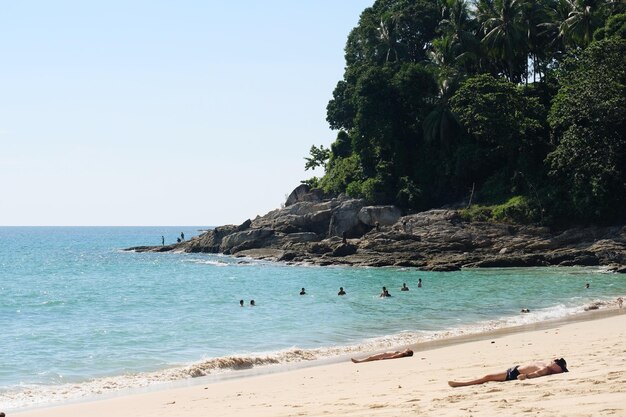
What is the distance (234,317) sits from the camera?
3020cm

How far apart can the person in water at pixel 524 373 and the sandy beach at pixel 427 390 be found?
0.64ft

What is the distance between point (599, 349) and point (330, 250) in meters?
45.5

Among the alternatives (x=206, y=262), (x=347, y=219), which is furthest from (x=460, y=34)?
(x=206, y=262)

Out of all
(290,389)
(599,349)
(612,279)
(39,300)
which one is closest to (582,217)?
(612,279)

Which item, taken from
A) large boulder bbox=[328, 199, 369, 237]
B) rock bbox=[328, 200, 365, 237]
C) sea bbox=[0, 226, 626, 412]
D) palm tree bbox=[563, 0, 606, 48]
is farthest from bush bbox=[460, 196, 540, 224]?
palm tree bbox=[563, 0, 606, 48]

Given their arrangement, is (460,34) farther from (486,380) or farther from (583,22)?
(486,380)

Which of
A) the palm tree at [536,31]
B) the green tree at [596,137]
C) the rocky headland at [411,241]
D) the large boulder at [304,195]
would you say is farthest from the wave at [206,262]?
the palm tree at [536,31]

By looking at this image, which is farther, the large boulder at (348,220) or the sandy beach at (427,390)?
the large boulder at (348,220)

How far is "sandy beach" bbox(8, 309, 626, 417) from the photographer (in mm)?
9547

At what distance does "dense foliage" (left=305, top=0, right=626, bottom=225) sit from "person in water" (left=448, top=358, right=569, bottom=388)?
43253 millimetres

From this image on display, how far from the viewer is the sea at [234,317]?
18734mm

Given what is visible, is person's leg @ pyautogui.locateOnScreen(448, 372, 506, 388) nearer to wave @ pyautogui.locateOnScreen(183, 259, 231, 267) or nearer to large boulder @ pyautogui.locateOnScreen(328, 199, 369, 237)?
large boulder @ pyautogui.locateOnScreen(328, 199, 369, 237)

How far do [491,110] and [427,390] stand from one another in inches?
→ 1971

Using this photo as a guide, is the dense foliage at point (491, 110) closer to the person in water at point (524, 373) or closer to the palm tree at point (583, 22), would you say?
the palm tree at point (583, 22)
